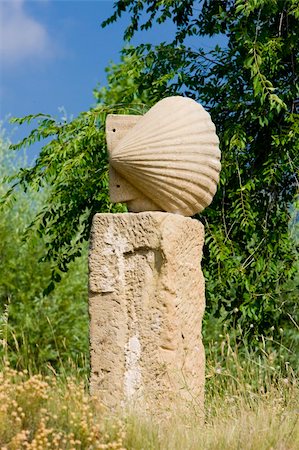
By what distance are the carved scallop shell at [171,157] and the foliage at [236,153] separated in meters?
1.36

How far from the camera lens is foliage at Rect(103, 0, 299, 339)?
6.46 meters

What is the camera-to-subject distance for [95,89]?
12672 millimetres

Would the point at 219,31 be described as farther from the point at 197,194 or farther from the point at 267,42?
the point at 197,194

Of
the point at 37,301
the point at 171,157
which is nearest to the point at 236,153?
the point at 171,157

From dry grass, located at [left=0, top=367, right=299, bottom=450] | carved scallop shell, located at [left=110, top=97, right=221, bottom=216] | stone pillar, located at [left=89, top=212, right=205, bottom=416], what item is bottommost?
dry grass, located at [left=0, top=367, right=299, bottom=450]

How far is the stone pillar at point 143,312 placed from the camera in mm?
4441

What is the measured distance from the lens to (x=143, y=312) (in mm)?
4488

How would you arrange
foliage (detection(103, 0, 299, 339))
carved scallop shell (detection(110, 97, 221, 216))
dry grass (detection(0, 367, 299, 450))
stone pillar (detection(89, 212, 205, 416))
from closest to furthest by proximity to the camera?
dry grass (detection(0, 367, 299, 450))
stone pillar (detection(89, 212, 205, 416))
carved scallop shell (detection(110, 97, 221, 216))
foliage (detection(103, 0, 299, 339))

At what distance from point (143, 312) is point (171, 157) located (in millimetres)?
901

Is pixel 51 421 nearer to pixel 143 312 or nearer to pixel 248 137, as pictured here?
pixel 143 312

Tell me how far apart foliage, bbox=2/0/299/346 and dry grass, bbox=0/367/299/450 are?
2195mm

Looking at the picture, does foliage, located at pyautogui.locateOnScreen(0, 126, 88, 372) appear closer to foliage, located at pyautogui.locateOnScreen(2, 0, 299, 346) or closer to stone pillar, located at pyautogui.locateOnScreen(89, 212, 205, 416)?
foliage, located at pyautogui.locateOnScreen(2, 0, 299, 346)

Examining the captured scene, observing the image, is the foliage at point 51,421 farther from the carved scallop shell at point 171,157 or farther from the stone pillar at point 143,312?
the carved scallop shell at point 171,157

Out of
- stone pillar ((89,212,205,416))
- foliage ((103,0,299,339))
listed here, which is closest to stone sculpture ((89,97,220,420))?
stone pillar ((89,212,205,416))
